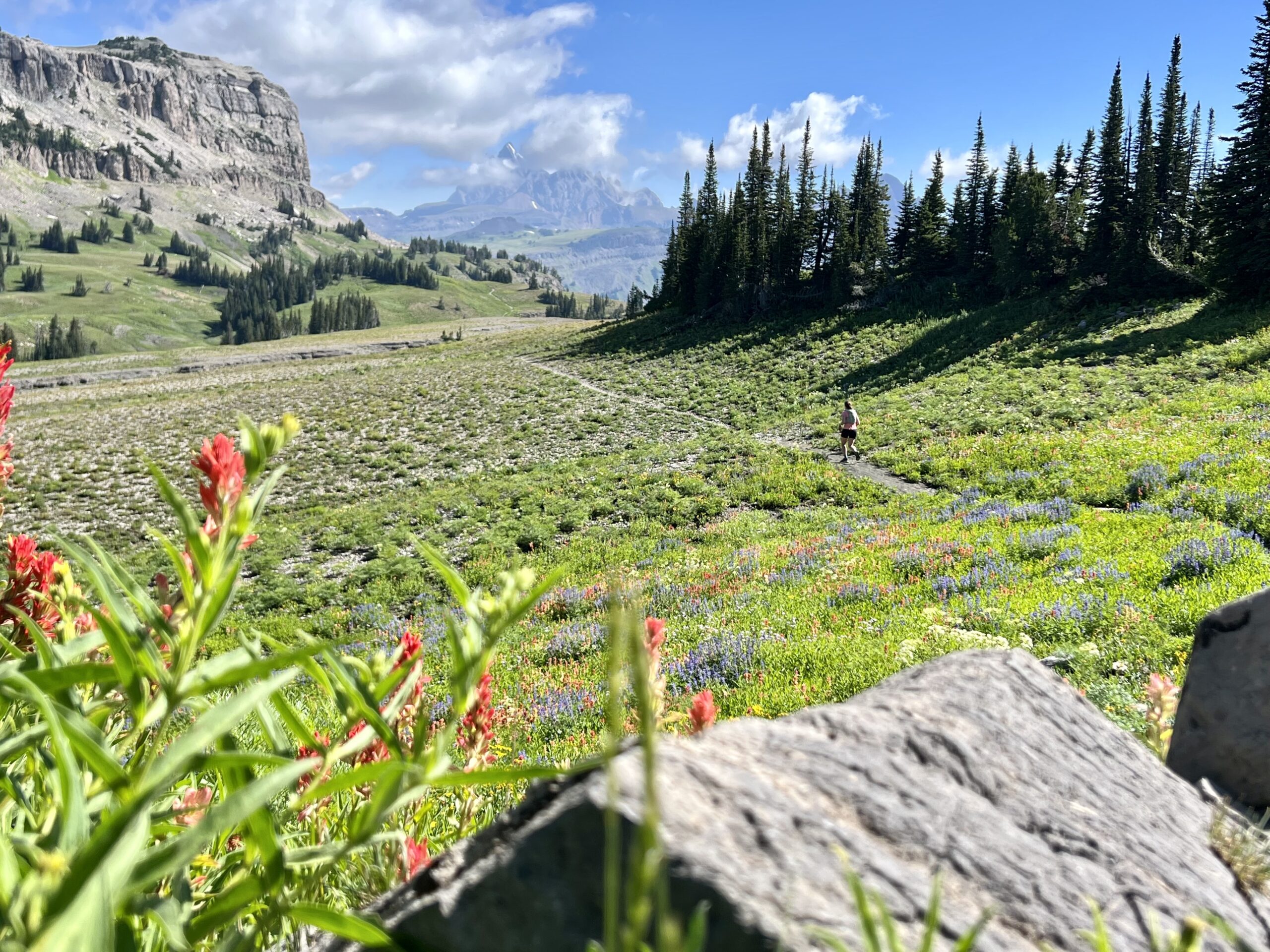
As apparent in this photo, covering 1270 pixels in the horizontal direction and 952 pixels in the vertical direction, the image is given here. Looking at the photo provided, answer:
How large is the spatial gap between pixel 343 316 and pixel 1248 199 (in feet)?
611

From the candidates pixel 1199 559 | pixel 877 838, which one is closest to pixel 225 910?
pixel 877 838

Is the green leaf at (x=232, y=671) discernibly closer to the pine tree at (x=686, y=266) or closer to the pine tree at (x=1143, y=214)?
the pine tree at (x=1143, y=214)

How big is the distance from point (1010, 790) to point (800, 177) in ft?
252

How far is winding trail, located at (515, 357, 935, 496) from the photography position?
19359 mm

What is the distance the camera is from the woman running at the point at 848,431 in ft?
74.5

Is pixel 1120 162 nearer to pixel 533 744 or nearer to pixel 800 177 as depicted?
pixel 800 177

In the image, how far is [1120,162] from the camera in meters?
48.0

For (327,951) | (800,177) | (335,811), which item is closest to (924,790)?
(327,951)

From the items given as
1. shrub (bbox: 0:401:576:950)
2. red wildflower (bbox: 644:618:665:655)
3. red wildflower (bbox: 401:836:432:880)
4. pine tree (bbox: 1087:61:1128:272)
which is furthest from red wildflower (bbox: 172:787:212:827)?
pine tree (bbox: 1087:61:1128:272)

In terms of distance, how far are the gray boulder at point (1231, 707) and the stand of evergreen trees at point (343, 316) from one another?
188893mm

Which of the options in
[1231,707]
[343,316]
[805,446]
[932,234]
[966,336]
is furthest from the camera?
[343,316]

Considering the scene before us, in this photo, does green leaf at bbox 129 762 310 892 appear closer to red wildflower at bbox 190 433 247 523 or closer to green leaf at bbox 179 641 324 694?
green leaf at bbox 179 641 324 694

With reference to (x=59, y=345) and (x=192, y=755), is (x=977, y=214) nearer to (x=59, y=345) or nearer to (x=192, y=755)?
(x=192, y=755)

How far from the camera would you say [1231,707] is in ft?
10.1
